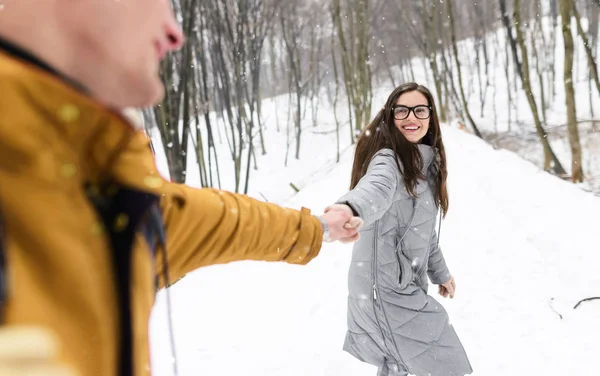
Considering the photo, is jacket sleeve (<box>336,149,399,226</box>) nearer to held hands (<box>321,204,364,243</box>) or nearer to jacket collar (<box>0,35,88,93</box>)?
held hands (<box>321,204,364,243</box>)

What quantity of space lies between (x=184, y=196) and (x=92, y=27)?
46 centimetres

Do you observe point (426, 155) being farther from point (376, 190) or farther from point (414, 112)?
point (376, 190)

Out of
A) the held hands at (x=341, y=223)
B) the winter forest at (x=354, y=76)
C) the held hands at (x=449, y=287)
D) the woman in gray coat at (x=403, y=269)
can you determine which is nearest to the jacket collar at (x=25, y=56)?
the held hands at (x=341, y=223)

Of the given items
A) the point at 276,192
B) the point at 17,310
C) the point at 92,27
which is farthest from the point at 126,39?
the point at 276,192

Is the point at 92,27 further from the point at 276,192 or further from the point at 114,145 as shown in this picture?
the point at 276,192

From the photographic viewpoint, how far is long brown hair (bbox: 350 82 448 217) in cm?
201

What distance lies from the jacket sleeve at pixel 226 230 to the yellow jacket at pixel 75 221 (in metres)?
0.20

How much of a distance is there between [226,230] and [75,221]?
21.0 inches

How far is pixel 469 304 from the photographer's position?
14.1 feet

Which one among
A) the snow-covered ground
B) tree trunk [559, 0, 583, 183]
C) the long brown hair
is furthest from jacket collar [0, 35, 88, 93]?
tree trunk [559, 0, 583, 183]

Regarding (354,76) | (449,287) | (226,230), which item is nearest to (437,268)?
(449,287)

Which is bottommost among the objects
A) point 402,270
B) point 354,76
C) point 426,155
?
point 402,270

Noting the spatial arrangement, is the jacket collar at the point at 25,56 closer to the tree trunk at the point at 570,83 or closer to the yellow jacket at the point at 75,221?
the yellow jacket at the point at 75,221

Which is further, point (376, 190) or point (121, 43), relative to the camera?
point (376, 190)
